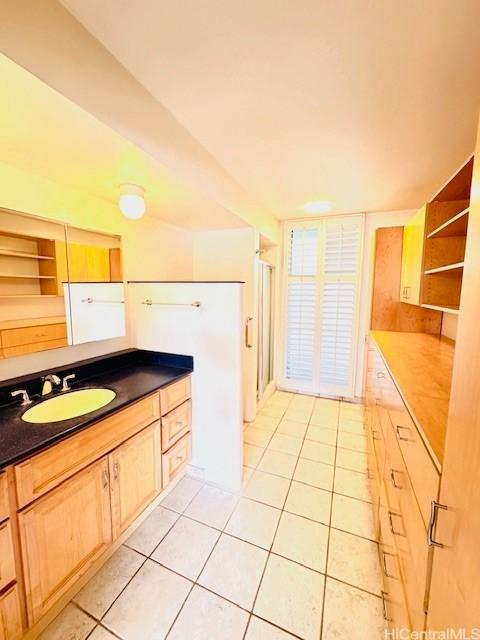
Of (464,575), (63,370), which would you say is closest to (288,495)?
(464,575)

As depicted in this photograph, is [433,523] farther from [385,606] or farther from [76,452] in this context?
[76,452]

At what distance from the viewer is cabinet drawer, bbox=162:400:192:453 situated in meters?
1.77

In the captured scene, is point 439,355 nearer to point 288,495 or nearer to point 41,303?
point 288,495

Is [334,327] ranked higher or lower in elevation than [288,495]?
higher

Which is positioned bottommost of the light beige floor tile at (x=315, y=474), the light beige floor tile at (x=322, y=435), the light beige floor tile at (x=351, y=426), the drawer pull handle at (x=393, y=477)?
the light beige floor tile at (x=315, y=474)

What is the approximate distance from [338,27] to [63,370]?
6.90ft

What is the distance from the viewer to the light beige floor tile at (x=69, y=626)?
111 centimetres

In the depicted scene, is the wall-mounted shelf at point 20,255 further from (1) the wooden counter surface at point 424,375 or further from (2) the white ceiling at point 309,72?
(1) the wooden counter surface at point 424,375

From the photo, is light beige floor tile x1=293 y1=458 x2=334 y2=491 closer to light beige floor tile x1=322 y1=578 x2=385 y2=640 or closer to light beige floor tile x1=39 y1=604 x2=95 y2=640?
light beige floor tile x1=322 y1=578 x2=385 y2=640

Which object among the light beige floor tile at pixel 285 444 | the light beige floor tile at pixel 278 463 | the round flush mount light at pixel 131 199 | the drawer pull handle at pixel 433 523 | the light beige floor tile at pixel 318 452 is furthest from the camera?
the light beige floor tile at pixel 285 444

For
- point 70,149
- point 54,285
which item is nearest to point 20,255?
point 54,285

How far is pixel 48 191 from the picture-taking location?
1.53m

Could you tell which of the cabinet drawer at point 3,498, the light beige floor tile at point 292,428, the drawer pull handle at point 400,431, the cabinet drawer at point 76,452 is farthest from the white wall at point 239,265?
the cabinet drawer at point 3,498

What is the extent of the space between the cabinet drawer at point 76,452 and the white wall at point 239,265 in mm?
1370
